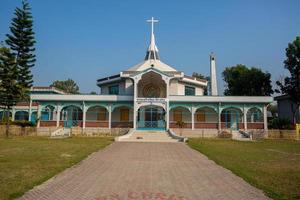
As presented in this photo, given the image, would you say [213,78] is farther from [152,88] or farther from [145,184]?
[145,184]

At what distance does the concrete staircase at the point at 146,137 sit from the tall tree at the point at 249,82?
23.0 metres

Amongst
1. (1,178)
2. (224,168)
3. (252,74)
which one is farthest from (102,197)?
(252,74)

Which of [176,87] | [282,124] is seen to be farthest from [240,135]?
[176,87]

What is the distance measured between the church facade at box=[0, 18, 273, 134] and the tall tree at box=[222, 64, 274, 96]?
12438 mm

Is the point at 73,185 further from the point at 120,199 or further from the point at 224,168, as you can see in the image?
the point at 224,168

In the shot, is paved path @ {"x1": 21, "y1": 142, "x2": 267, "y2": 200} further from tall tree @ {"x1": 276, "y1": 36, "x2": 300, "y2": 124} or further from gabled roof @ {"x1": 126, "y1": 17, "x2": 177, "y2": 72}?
tall tree @ {"x1": 276, "y1": 36, "x2": 300, "y2": 124}

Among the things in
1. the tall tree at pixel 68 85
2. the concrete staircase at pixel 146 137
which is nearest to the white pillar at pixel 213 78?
the concrete staircase at pixel 146 137

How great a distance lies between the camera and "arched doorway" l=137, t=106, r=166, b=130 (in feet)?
96.3

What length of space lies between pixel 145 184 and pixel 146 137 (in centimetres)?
1750

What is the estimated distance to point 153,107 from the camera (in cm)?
3034

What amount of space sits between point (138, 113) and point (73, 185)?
2336cm

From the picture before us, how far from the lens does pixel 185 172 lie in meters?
8.82

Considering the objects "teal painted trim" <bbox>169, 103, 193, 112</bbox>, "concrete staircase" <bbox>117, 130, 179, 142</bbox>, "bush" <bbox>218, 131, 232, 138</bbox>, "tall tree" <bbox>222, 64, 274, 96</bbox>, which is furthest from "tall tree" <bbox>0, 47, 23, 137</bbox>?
"tall tree" <bbox>222, 64, 274, 96</bbox>

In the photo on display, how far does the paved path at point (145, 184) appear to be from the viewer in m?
5.98
